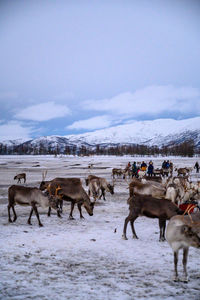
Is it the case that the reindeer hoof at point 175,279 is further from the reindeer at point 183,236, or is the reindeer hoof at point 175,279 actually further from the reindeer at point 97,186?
the reindeer at point 97,186

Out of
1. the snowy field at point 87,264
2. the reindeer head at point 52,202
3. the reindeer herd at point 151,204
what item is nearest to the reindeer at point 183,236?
the reindeer herd at point 151,204

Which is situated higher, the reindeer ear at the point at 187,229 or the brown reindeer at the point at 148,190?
the reindeer ear at the point at 187,229

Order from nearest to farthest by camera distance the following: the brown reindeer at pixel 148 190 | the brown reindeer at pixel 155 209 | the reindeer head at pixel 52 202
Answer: the brown reindeer at pixel 155 209 → the reindeer head at pixel 52 202 → the brown reindeer at pixel 148 190

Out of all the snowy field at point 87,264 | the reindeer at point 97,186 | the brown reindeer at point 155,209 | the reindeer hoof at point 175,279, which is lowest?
the snowy field at point 87,264

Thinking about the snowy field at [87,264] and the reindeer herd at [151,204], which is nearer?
the snowy field at [87,264]

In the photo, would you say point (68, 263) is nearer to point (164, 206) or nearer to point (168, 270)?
point (168, 270)

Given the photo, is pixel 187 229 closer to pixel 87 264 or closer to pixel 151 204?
pixel 87 264

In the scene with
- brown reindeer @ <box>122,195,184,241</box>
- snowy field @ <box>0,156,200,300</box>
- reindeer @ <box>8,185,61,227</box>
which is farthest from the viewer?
reindeer @ <box>8,185,61,227</box>

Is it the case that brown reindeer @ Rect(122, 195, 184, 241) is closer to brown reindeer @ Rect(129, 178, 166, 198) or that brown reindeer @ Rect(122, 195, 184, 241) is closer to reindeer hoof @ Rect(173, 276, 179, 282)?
reindeer hoof @ Rect(173, 276, 179, 282)

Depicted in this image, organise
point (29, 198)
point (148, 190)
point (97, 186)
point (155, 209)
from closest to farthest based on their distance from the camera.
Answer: point (155, 209) < point (29, 198) < point (148, 190) < point (97, 186)

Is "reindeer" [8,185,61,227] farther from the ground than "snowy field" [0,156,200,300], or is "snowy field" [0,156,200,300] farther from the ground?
"reindeer" [8,185,61,227]

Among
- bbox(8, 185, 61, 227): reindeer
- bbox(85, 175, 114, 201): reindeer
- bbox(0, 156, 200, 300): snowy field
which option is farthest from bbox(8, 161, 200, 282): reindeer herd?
bbox(0, 156, 200, 300): snowy field

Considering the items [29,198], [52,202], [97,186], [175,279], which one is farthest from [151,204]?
[97,186]

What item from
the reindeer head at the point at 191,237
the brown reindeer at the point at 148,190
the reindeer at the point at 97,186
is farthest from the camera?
the reindeer at the point at 97,186
